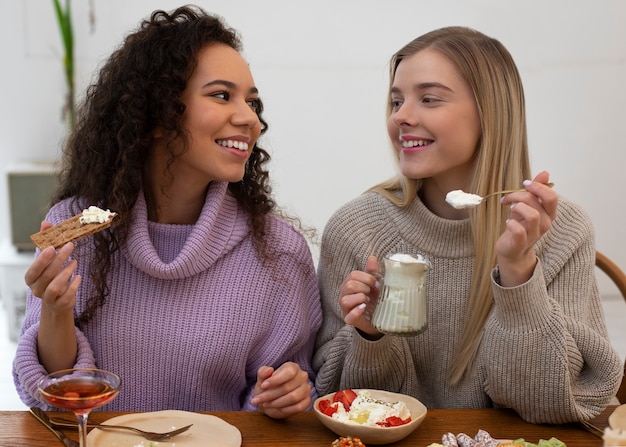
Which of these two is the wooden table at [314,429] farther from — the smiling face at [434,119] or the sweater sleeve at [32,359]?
the smiling face at [434,119]

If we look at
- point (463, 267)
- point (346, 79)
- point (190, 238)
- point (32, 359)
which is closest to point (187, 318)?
point (190, 238)

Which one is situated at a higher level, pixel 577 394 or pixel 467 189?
pixel 467 189

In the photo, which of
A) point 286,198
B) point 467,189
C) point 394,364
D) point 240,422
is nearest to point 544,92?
point 286,198

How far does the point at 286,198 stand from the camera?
5.08m

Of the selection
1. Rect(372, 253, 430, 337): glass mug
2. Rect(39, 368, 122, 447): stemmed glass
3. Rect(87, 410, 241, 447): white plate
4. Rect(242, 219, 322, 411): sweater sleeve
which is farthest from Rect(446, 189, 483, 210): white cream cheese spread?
Rect(39, 368, 122, 447): stemmed glass

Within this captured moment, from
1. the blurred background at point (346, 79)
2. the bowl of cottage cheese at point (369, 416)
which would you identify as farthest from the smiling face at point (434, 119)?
the blurred background at point (346, 79)

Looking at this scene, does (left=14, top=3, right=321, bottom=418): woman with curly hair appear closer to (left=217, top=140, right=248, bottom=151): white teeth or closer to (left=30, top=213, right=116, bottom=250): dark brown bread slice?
(left=217, top=140, right=248, bottom=151): white teeth

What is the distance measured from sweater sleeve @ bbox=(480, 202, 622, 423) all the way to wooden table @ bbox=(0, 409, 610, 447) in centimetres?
5

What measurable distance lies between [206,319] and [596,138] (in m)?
3.70

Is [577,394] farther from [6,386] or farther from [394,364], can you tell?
[6,386]

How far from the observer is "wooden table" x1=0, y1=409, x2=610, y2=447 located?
1676 mm

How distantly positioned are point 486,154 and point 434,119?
6.5 inches

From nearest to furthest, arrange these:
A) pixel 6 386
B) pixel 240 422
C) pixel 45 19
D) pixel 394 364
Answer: pixel 240 422 → pixel 394 364 → pixel 6 386 → pixel 45 19

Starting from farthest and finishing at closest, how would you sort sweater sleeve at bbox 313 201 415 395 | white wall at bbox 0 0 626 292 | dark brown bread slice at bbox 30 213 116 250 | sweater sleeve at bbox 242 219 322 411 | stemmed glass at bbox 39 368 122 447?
1. white wall at bbox 0 0 626 292
2. sweater sleeve at bbox 242 219 322 411
3. sweater sleeve at bbox 313 201 415 395
4. dark brown bread slice at bbox 30 213 116 250
5. stemmed glass at bbox 39 368 122 447
